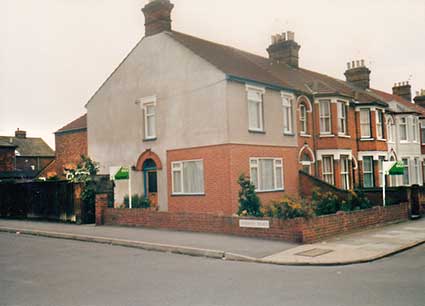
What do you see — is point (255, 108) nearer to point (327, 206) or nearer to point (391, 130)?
point (327, 206)

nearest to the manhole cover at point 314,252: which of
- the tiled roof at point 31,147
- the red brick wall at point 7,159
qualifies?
the red brick wall at point 7,159

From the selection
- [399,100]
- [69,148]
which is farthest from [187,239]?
[399,100]

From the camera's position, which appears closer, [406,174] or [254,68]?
[254,68]

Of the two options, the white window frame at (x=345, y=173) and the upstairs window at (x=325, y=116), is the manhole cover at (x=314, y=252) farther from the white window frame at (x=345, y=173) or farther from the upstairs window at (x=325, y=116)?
the white window frame at (x=345, y=173)

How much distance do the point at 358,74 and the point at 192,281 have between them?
30.2 m

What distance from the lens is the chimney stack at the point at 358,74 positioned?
3506cm

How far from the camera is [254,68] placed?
23.2 metres

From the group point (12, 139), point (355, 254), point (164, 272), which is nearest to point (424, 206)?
point (355, 254)

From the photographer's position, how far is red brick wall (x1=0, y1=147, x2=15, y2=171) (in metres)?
42.8

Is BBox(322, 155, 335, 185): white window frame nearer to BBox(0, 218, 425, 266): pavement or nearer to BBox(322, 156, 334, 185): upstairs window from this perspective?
BBox(322, 156, 334, 185): upstairs window

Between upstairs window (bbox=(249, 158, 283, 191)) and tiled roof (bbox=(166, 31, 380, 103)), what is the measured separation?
3.77 metres

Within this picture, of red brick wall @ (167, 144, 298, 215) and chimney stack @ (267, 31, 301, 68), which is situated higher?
chimney stack @ (267, 31, 301, 68)

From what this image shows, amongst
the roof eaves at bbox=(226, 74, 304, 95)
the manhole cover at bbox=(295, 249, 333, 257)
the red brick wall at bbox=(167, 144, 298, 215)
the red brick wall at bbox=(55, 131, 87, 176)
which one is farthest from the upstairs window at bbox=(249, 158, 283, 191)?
the red brick wall at bbox=(55, 131, 87, 176)

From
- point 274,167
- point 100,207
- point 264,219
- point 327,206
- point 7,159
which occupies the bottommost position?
point 264,219
